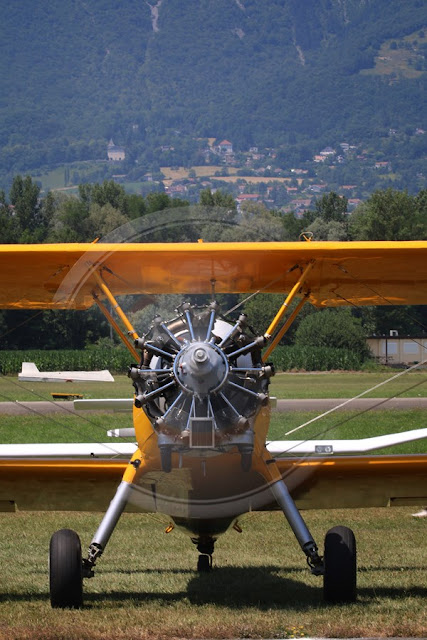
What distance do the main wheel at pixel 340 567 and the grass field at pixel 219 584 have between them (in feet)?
0.39

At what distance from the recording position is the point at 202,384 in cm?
788

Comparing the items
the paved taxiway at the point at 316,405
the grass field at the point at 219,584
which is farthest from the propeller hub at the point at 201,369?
the paved taxiway at the point at 316,405

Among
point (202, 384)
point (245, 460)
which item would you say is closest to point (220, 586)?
point (245, 460)

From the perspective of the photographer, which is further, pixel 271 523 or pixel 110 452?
pixel 271 523

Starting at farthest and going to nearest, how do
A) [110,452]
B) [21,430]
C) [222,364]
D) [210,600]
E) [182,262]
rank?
1. [21,430]
2. [110,452]
3. [182,262]
4. [210,600]
5. [222,364]

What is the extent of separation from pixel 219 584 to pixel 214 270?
103 inches

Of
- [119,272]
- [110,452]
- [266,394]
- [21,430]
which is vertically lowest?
[21,430]

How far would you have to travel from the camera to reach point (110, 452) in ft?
33.1

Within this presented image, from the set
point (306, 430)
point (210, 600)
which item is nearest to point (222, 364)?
point (210, 600)

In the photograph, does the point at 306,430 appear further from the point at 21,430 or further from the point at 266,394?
the point at 266,394

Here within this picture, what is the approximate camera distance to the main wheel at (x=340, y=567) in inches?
329

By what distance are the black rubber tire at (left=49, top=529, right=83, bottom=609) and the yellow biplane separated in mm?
10

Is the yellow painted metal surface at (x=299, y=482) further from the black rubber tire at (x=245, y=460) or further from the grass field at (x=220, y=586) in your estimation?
the black rubber tire at (x=245, y=460)

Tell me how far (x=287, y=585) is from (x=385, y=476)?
4.19 feet
